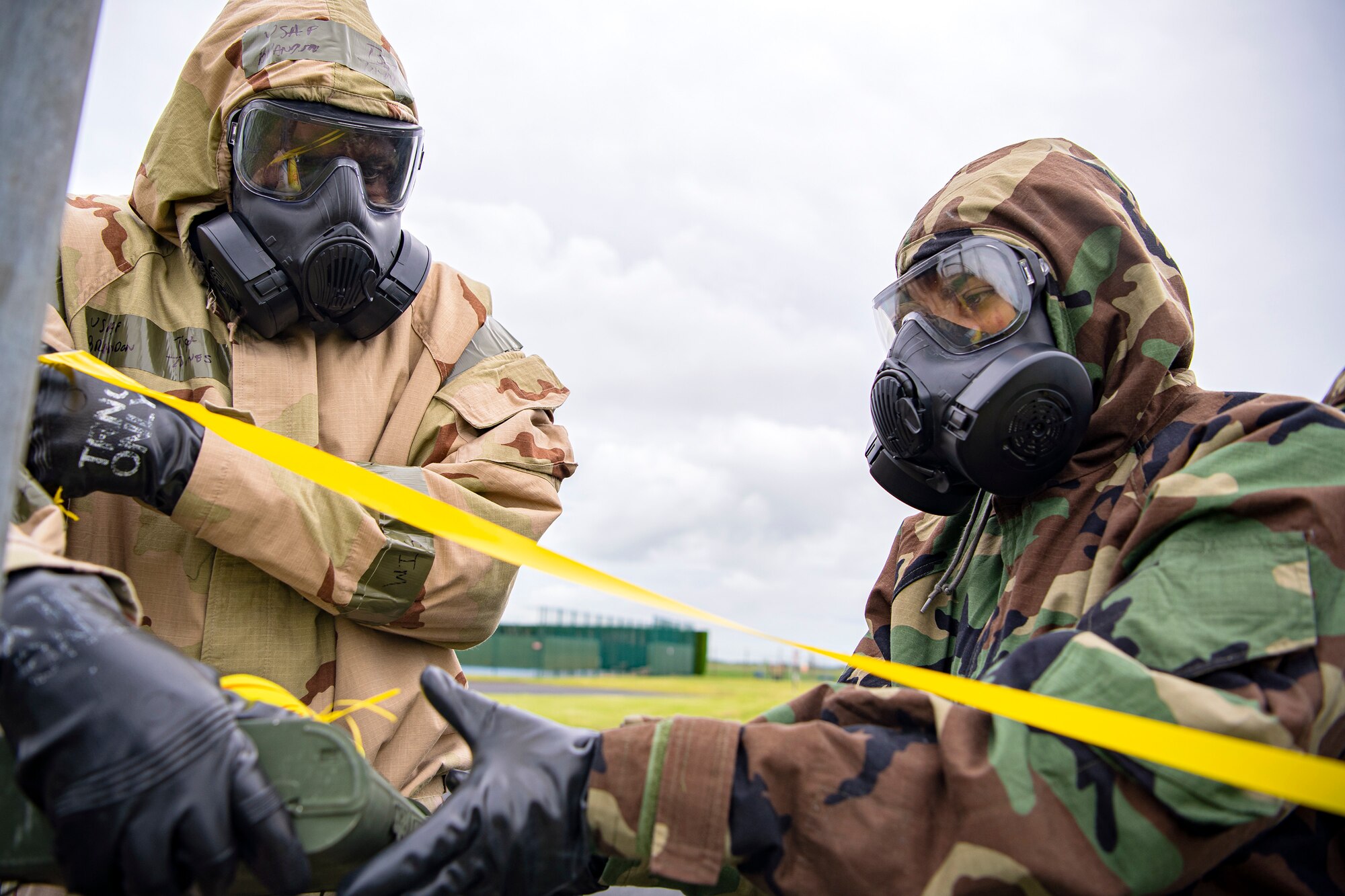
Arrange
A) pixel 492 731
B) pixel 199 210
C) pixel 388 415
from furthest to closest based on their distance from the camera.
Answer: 1. pixel 388 415
2. pixel 199 210
3. pixel 492 731

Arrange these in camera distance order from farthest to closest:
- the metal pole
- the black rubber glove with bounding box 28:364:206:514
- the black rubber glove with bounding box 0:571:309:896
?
1. the black rubber glove with bounding box 28:364:206:514
2. the black rubber glove with bounding box 0:571:309:896
3. the metal pole

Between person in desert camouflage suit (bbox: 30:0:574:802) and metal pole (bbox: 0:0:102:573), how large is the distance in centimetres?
124

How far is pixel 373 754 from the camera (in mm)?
2463

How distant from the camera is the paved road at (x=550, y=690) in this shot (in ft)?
61.2

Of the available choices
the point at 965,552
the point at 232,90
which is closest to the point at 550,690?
the point at 965,552

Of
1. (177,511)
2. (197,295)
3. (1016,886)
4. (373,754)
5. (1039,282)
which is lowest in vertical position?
(373,754)

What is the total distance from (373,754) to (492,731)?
941mm

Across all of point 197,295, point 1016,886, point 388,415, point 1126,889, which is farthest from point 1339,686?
point 197,295

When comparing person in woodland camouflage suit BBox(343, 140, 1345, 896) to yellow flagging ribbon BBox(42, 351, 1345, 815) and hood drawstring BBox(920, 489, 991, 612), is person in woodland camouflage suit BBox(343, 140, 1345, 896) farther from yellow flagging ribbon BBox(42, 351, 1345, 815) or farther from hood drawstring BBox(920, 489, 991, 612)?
hood drawstring BBox(920, 489, 991, 612)

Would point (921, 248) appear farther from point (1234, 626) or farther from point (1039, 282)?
point (1234, 626)

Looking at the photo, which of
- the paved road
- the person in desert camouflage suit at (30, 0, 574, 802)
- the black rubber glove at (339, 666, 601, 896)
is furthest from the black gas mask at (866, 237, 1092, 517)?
the paved road

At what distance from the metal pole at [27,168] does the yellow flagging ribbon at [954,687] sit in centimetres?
92

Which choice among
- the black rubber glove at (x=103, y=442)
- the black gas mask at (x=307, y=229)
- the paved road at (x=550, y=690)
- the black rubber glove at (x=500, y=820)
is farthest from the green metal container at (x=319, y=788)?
the paved road at (x=550, y=690)

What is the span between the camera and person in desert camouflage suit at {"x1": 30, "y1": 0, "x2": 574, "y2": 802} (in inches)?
92.7
